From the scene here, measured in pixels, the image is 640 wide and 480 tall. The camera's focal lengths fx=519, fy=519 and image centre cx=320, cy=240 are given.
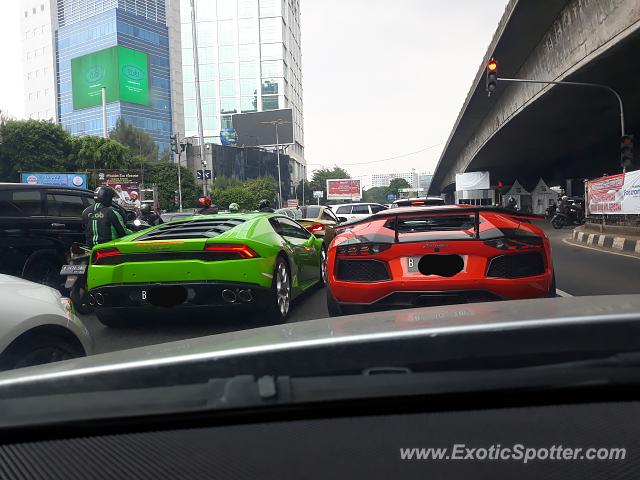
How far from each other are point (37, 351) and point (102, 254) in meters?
2.22

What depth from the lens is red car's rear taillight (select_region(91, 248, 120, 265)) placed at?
4.78 meters

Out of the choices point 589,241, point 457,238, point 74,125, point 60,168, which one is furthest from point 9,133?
point 74,125

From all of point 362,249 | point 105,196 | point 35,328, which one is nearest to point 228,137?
point 105,196

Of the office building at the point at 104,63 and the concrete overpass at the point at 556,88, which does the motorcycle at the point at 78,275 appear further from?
the office building at the point at 104,63

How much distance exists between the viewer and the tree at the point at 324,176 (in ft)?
345

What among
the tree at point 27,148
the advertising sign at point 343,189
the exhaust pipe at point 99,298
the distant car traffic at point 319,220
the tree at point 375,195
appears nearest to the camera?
the exhaust pipe at point 99,298

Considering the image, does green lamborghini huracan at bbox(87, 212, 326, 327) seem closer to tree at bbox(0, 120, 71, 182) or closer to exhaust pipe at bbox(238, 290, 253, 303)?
exhaust pipe at bbox(238, 290, 253, 303)

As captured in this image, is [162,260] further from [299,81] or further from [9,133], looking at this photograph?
[299,81]

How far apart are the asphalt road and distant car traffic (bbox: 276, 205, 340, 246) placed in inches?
48.7

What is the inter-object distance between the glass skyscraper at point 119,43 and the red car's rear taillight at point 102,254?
81.7m

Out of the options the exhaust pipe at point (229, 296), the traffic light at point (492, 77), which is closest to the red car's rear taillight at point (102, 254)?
the exhaust pipe at point (229, 296)

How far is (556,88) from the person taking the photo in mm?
16422

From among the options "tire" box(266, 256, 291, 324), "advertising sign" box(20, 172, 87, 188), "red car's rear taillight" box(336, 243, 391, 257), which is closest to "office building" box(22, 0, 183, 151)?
"advertising sign" box(20, 172, 87, 188)

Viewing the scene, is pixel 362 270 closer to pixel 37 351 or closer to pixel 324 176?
pixel 37 351
